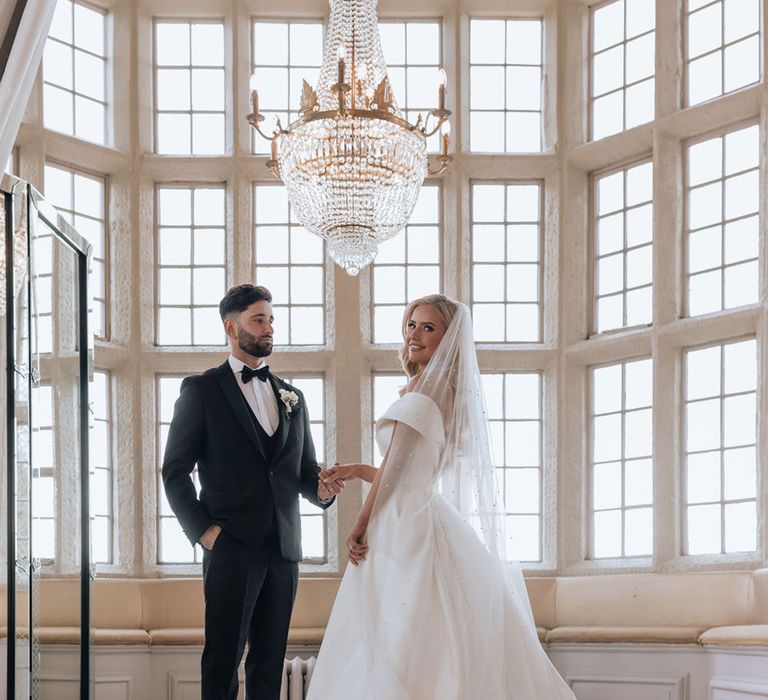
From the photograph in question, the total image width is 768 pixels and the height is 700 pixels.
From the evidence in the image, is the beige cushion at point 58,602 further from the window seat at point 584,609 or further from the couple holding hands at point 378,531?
the window seat at point 584,609

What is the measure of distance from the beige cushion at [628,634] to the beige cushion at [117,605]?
225cm

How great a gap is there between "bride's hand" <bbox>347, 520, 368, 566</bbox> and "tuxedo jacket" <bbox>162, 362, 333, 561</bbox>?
40 centimetres

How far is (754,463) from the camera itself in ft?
22.8

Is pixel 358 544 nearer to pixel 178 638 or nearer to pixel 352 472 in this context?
pixel 352 472

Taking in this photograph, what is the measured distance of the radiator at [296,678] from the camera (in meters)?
6.80

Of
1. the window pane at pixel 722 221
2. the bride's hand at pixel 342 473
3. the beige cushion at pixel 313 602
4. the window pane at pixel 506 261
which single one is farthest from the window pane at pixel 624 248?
the bride's hand at pixel 342 473

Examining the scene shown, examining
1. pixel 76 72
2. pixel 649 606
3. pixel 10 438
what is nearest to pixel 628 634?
pixel 649 606

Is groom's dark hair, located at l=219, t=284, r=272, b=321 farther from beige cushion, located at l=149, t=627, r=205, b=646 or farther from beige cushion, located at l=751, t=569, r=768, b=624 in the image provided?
beige cushion, located at l=751, t=569, r=768, b=624

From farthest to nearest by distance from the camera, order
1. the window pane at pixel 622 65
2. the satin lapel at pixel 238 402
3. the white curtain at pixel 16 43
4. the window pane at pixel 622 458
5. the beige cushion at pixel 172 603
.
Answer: the window pane at pixel 622 65, the window pane at pixel 622 458, the beige cushion at pixel 172 603, the satin lapel at pixel 238 402, the white curtain at pixel 16 43

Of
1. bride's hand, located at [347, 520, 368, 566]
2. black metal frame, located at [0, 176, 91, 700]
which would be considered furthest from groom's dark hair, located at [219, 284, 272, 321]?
bride's hand, located at [347, 520, 368, 566]

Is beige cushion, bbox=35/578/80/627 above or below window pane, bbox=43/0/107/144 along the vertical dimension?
below

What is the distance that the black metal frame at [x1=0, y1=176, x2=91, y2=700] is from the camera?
399 cm

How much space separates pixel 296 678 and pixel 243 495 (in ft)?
6.26

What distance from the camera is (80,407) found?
5.15 m
